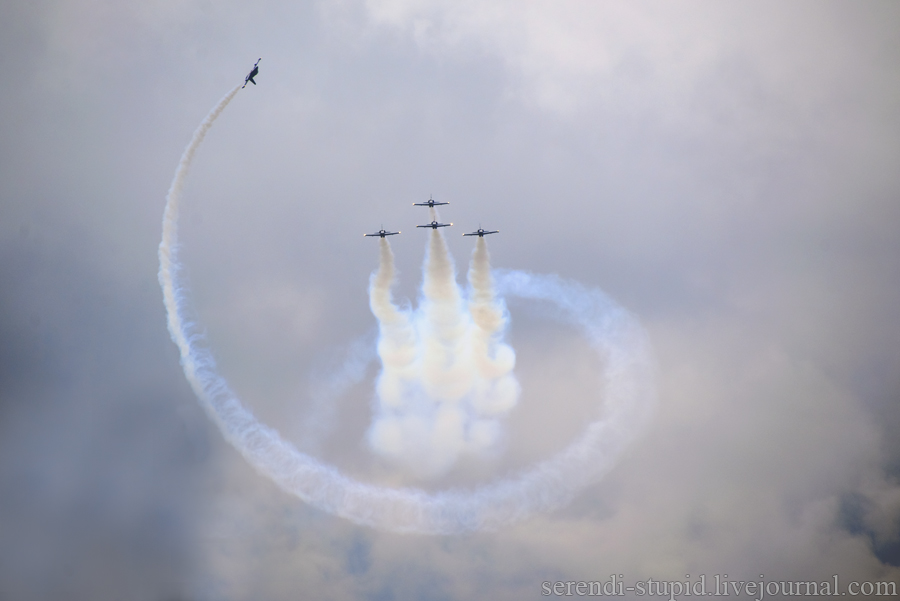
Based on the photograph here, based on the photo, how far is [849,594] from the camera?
110 meters

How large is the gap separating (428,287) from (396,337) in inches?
184

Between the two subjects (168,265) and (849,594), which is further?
(849,594)

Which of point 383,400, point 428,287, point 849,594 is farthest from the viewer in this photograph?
point 849,594

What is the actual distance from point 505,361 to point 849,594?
67209 millimetres

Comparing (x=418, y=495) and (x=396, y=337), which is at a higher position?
(x=396, y=337)

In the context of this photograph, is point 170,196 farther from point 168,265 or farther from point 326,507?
point 326,507

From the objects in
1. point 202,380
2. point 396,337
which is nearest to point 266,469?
point 202,380

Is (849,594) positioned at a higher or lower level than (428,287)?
lower

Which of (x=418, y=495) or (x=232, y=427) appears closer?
(x=232, y=427)

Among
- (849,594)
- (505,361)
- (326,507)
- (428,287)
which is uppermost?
(428,287)

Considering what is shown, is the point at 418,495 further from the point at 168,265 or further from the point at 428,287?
the point at 168,265

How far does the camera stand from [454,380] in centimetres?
6894

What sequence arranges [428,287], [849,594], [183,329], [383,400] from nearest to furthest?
[183,329]
[428,287]
[383,400]
[849,594]

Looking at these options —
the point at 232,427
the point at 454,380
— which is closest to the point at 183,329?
the point at 232,427
